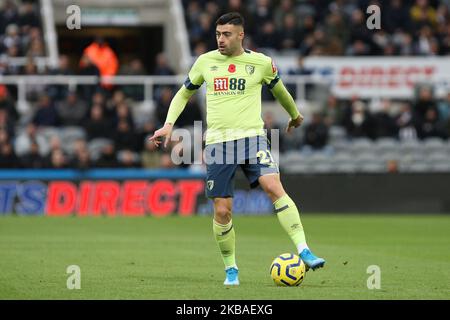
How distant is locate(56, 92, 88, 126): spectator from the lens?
26.0 meters

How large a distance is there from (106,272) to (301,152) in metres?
15.0

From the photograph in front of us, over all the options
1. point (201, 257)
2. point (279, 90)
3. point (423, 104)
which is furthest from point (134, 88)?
point (279, 90)

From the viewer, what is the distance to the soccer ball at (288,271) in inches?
407

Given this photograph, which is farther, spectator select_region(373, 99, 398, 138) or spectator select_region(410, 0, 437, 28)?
spectator select_region(410, 0, 437, 28)

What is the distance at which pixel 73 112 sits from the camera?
26.0m

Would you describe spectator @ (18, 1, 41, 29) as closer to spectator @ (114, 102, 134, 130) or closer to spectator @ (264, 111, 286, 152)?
spectator @ (114, 102, 134, 130)

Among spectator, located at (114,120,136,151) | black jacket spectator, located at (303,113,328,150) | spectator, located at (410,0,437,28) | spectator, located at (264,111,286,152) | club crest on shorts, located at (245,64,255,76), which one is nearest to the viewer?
club crest on shorts, located at (245,64,255,76)

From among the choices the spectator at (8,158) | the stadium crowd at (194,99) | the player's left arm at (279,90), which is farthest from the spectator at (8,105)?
the player's left arm at (279,90)

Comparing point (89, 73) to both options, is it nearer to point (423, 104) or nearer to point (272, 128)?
point (272, 128)

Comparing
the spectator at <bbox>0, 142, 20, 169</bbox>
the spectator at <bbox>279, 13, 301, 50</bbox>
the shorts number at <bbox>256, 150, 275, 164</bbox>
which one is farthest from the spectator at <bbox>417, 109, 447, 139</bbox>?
the shorts number at <bbox>256, 150, 275, 164</bbox>

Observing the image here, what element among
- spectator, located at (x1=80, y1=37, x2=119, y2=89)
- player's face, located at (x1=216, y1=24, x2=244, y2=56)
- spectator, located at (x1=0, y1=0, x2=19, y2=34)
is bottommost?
player's face, located at (x1=216, y1=24, x2=244, y2=56)

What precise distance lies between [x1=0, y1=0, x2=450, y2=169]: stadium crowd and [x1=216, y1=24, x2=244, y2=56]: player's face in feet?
45.1

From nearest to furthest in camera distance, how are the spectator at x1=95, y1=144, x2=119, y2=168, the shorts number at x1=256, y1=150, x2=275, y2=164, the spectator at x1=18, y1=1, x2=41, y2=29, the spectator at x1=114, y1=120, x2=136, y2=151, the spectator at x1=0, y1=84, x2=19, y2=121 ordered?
1. the shorts number at x1=256, y1=150, x2=275, y2=164
2. the spectator at x1=95, y1=144, x2=119, y2=168
3. the spectator at x1=114, y1=120, x2=136, y2=151
4. the spectator at x1=0, y1=84, x2=19, y2=121
5. the spectator at x1=18, y1=1, x2=41, y2=29

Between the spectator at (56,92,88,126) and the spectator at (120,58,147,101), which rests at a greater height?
the spectator at (120,58,147,101)
